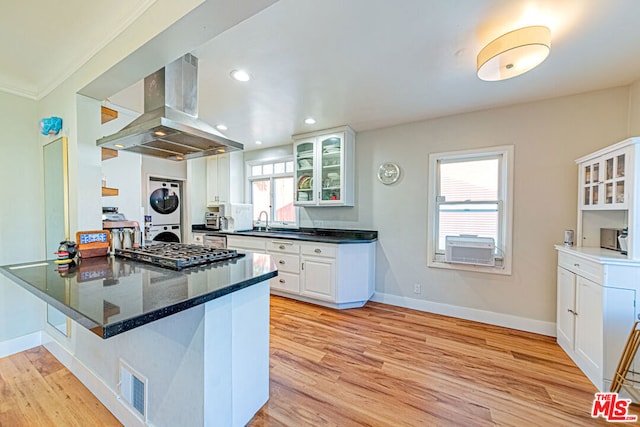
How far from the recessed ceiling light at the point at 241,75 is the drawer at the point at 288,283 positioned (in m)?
2.43

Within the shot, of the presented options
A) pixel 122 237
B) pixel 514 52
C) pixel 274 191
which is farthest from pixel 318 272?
pixel 514 52

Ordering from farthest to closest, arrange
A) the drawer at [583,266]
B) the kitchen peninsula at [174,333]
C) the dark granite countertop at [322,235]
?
the dark granite countertop at [322,235], the drawer at [583,266], the kitchen peninsula at [174,333]

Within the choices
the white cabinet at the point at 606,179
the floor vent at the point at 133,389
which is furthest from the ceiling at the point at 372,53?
the floor vent at the point at 133,389

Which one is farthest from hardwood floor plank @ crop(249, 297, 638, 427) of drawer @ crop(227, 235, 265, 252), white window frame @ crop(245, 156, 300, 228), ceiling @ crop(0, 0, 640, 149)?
ceiling @ crop(0, 0, 640, 149)

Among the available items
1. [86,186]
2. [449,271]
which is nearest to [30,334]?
[86,186]

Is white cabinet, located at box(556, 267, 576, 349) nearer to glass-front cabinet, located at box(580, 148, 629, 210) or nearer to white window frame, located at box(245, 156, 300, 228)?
glass-front cabinet, located at box(580, 148, 629, 210)

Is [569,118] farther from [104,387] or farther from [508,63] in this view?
[104,387]

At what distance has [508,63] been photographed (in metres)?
1.70

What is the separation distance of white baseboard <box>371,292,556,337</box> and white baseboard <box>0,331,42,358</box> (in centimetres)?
355

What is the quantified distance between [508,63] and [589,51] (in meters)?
0.72

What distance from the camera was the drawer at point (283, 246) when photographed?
3.56 meters

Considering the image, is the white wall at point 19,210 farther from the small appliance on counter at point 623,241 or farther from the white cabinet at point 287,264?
the small appliance on counter at point 623,241

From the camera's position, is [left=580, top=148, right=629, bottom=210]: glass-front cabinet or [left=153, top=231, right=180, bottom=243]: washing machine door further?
[left=153, top=231, right=180, bottom=243]: washing machine door

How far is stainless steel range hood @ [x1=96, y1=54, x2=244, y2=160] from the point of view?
4.93 feet
